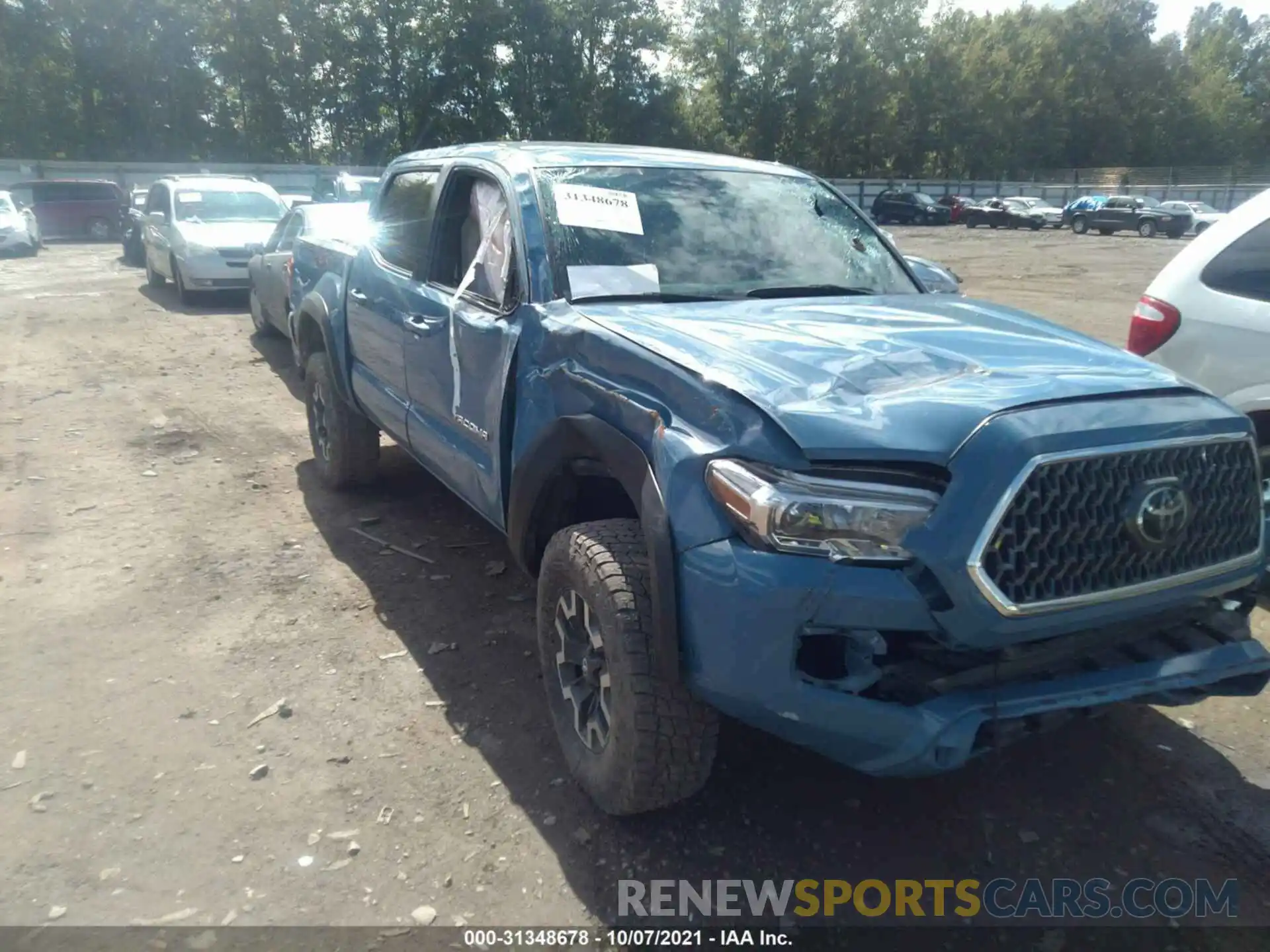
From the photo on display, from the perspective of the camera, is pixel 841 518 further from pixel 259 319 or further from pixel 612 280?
pixel 259 319

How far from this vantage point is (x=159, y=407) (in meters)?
7.90

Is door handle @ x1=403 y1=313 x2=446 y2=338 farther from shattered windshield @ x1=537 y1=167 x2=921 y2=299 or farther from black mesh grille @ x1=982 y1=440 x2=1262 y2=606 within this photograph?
black mesh grille @ x1=982 y1=440 x2=1262 y2=606

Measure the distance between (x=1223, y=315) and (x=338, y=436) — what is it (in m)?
4.43

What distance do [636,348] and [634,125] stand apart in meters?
54.8

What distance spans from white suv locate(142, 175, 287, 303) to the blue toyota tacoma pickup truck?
34.5 feet

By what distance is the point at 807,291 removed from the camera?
367cm

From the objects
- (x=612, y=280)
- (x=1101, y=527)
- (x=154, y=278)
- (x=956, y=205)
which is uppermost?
(x=956, y=205)

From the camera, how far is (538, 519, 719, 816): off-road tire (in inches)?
103

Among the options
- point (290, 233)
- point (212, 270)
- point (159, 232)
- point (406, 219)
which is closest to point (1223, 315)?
point (406, 219)

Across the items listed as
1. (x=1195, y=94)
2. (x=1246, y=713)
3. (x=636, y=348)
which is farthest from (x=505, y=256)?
(x=1195, y=94)

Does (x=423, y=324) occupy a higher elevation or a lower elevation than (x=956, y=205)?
lower

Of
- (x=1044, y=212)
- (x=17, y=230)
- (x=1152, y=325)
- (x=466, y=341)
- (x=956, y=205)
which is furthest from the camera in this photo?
(x=956, y=205)

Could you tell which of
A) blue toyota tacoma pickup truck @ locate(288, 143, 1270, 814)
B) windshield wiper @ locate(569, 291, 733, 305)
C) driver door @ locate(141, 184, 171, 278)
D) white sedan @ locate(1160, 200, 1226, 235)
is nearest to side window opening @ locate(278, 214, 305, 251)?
driver door @ locate(141, 184, 171, 278)

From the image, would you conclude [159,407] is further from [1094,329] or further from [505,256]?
[1094,329]
